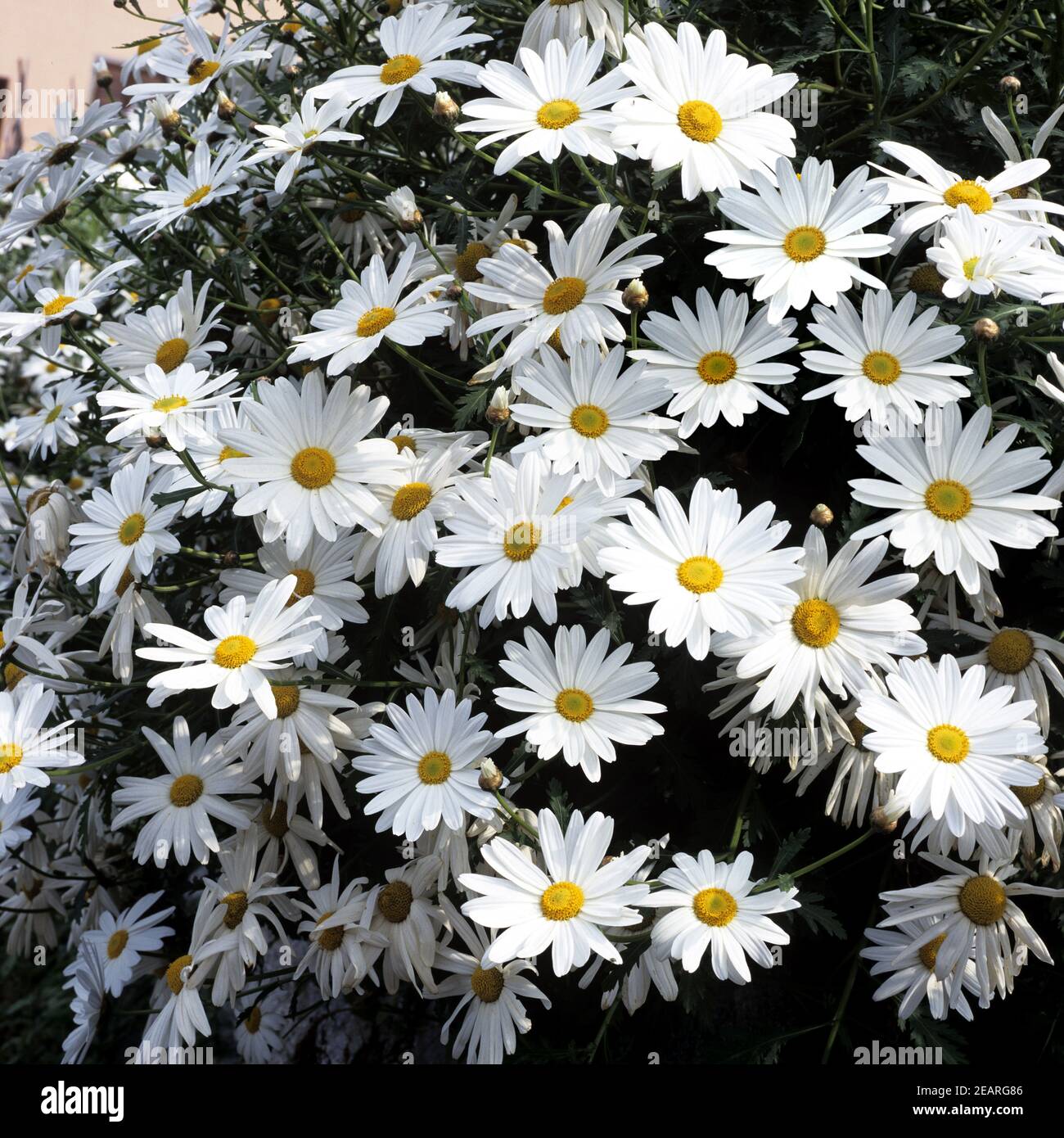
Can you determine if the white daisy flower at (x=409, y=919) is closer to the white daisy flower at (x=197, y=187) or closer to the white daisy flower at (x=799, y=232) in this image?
the white daisy flower at (x=799, y=232)

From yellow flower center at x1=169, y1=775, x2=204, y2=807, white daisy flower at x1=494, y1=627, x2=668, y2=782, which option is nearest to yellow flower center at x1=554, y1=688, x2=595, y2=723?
white daisy flower at x1=494, y1=627, x2=668, y2=782

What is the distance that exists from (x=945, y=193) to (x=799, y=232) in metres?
0.23

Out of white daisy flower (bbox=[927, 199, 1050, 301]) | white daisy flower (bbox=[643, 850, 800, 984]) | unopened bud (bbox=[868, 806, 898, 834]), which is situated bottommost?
white daisy flower (bbox=[643, 850, 800, 984])

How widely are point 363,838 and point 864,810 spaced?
0.77 m

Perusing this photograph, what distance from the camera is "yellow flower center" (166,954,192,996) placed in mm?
1745

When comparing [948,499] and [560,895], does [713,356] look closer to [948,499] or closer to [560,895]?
[948,499]

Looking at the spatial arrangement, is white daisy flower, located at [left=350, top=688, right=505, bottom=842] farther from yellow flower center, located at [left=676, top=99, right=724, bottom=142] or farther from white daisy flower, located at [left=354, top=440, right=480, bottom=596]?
yellow flower center, located at [left=676, top=99, right=724, bottom=142]

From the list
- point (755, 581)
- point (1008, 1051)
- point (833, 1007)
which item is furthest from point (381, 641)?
point (1008, 1051)

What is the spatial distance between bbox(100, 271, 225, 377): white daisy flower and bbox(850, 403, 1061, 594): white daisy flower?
3.44ft

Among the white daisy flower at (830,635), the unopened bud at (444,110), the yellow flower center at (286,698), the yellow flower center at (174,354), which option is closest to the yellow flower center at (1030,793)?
the white daisy flower at (830,635)

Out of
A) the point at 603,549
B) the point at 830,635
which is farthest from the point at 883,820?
the point at 603,549

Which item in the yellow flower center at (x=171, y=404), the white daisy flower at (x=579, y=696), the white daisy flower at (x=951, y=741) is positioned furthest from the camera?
the yellow flower center at (x=171, y=404)

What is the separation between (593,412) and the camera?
4.60 feet

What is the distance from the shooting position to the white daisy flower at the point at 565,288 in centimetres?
142
